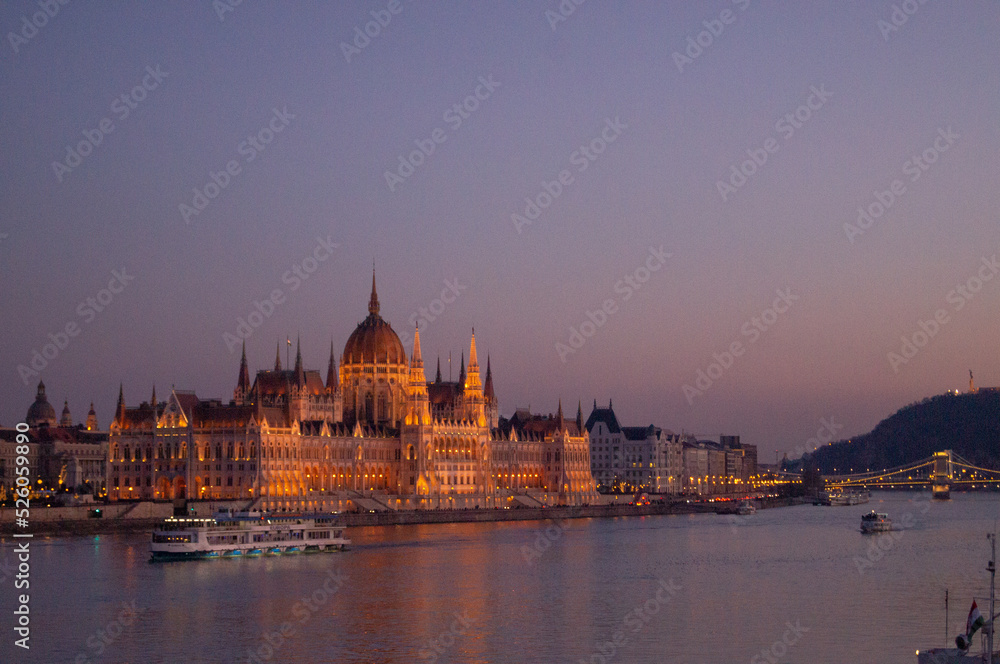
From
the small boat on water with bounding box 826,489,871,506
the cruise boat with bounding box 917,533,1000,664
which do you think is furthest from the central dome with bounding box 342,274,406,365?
the cruise boat with bounding box 917,533,1000,664

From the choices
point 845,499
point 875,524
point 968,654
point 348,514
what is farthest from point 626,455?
point 968,654

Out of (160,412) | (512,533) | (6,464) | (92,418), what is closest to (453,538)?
(512,533)

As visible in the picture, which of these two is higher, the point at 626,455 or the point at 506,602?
the point at 626,455

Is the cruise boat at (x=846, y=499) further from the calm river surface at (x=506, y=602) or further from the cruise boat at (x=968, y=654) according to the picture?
the cruise boat at (x=968, y=654)

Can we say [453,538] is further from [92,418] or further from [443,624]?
[92,418]

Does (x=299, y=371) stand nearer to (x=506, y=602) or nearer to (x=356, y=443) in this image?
(x=356, y=443)

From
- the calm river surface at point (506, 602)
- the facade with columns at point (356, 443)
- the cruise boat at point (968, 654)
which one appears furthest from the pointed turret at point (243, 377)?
the cruise boat at point (968, 654)
